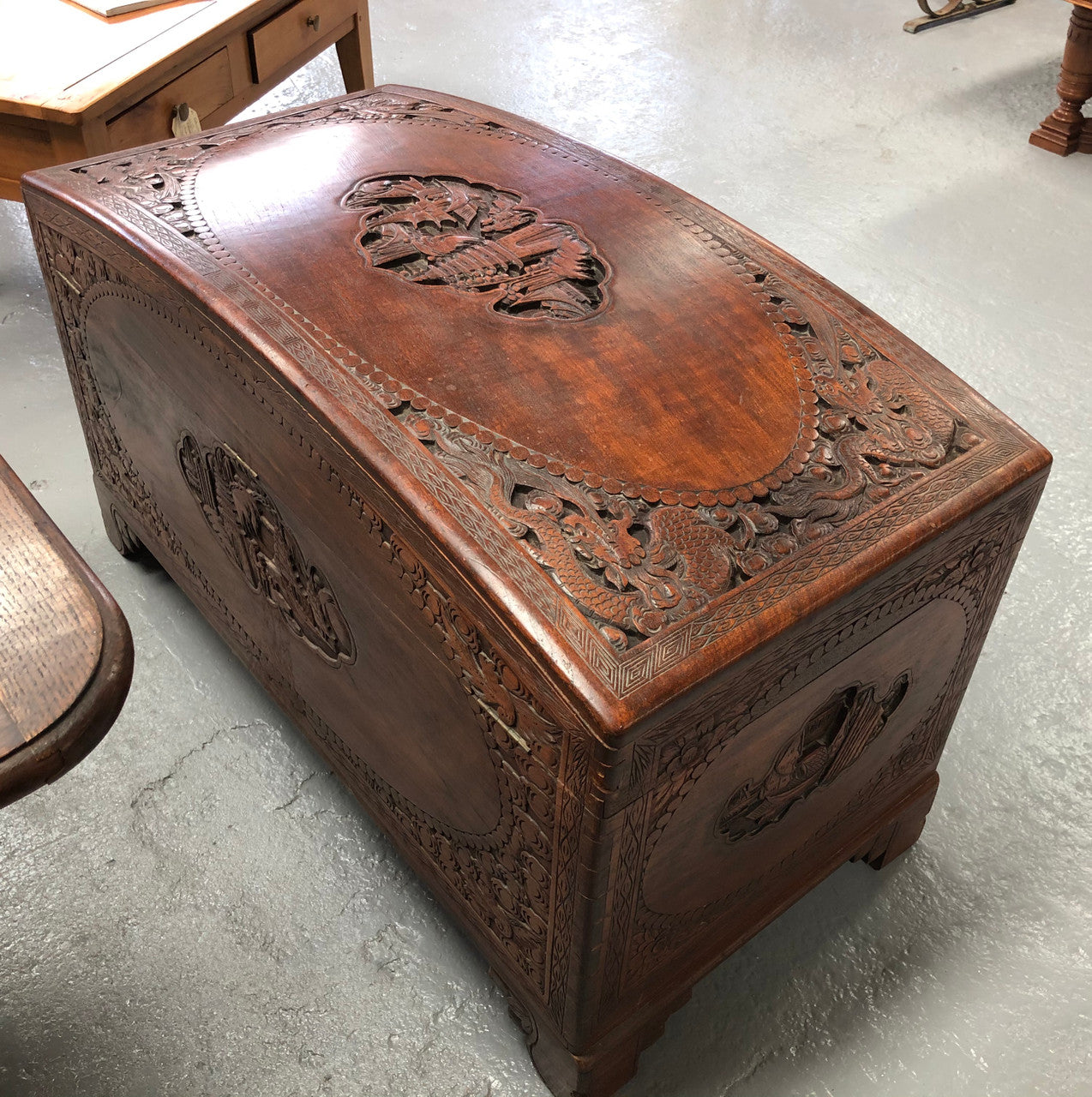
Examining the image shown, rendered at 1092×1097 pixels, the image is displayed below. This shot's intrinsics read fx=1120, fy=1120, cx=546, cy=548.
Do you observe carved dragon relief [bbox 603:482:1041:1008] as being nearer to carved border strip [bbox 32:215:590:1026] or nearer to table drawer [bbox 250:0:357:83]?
carved border strip [bbox 32:215:590:1026]

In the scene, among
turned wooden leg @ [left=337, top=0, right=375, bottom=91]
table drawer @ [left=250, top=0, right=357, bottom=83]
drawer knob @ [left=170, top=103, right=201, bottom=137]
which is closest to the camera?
drawer knob @ [left=170, top=103, right=201, bottom=137]

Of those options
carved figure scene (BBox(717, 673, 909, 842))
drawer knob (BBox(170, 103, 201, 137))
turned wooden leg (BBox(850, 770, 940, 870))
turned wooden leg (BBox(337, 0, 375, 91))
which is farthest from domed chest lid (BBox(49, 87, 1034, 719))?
turned wooden leg (BBox(337, 0, 375, 91))

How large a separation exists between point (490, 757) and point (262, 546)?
498mm

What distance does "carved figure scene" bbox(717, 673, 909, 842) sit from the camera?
121cm

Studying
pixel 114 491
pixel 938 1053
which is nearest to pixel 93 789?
pixel 114 491

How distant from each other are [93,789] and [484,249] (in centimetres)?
97

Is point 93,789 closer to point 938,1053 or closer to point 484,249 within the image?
point 484,249

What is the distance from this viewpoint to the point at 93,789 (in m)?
1.66

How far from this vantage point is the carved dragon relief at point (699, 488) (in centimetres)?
105

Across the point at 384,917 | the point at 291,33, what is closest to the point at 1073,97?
the point at 291,33

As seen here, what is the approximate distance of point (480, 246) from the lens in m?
1.48

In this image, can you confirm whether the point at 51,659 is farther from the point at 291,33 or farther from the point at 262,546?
the point at 291,33

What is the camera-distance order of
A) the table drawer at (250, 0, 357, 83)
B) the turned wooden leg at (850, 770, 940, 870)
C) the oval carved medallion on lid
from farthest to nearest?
1. the table drawer at (250, 0, 357, 83)
2. the turned wooden leg at (850, 770, 940, 870)
3. the oval carved medallion on lid

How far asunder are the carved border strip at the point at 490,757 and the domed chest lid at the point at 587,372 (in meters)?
0.07
